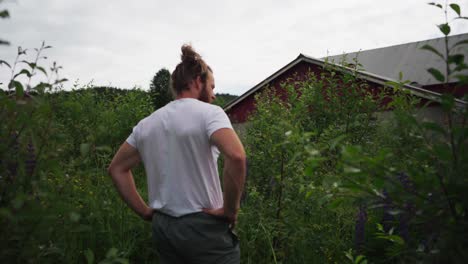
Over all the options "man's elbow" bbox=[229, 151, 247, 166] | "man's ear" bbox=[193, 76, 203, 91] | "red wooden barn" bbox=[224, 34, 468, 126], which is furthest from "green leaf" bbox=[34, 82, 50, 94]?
"red wooden barn" bbox=[224, 34, 468, 126]

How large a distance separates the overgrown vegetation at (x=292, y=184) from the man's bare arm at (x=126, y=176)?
21 cm

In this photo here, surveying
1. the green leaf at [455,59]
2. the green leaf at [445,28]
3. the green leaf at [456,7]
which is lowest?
the green leaf at [455,59]

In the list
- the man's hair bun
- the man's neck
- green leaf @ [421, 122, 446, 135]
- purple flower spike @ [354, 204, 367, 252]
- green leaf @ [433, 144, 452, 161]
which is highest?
the man's hair bun

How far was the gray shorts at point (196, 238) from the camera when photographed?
226cm

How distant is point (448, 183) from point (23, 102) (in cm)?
129

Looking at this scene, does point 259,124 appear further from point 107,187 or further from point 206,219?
point 206,219

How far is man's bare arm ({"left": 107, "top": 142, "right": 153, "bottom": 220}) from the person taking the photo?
256 centimetres

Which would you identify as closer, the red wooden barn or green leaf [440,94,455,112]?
green leaf [440,94,455,112]

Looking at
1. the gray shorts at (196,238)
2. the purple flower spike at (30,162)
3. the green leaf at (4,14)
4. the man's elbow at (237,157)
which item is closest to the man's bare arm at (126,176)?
the gray shorts at (196,238)

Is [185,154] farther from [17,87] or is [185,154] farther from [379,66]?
[379,66]

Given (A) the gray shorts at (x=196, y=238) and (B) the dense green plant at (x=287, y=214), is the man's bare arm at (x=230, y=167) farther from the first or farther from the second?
(B) the dense green plant at (x=287, y=214)

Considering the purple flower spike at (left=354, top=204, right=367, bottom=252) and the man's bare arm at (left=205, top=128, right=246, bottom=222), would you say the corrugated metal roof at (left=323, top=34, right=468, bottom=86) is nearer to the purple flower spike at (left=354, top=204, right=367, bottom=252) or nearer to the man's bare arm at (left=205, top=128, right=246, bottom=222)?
the purple flower spike at (left=354, top=204, right=367, bottom=252)

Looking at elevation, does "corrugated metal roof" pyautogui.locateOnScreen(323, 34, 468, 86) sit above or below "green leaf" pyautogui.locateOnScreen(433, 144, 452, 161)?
above

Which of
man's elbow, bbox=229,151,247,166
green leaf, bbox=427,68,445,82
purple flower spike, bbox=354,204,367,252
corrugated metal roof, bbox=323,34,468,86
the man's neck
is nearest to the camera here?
green leaf, bbox=427,68,445,82
